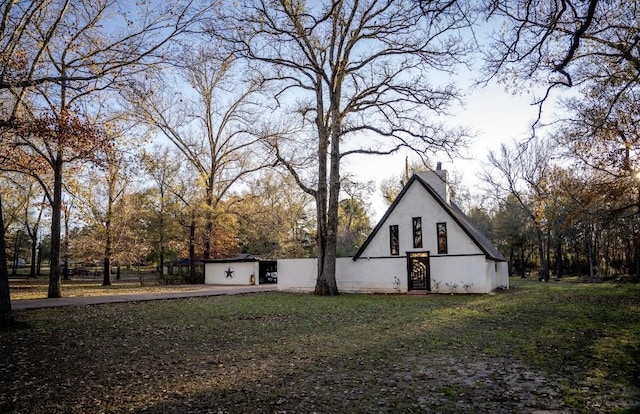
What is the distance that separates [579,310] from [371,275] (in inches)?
451

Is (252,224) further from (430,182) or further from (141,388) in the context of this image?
(141,388)

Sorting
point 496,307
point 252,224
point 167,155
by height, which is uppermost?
point 167,155

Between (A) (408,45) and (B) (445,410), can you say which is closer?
(B) (445,410)

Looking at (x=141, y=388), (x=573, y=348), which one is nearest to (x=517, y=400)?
(x=573, y=348)

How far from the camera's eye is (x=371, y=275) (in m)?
22.9

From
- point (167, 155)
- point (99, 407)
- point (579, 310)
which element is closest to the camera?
point (99, 407)

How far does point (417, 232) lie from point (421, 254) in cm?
117

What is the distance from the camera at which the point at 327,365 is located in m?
6.37

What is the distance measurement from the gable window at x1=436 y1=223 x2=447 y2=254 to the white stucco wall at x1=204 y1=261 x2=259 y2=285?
17.8 metres

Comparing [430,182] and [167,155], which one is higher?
[167,155]

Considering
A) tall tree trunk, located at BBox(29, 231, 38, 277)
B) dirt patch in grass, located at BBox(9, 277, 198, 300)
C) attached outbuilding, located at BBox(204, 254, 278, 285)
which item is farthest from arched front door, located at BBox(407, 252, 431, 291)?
tall tree trunk, located at BBox(29, 231, 38, 277)

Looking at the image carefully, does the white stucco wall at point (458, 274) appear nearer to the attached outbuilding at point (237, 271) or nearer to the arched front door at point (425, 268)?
the arched front door at point (425, 268)

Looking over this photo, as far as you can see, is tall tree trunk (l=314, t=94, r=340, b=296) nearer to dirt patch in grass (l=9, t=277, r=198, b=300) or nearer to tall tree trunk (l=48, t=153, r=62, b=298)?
dirt patch in grass (l=9, t=277, r=198, b=300)

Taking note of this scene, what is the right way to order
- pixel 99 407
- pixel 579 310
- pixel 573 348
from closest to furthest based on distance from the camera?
pixel 99 407 → pixel 573 348 → pixel 579 310
